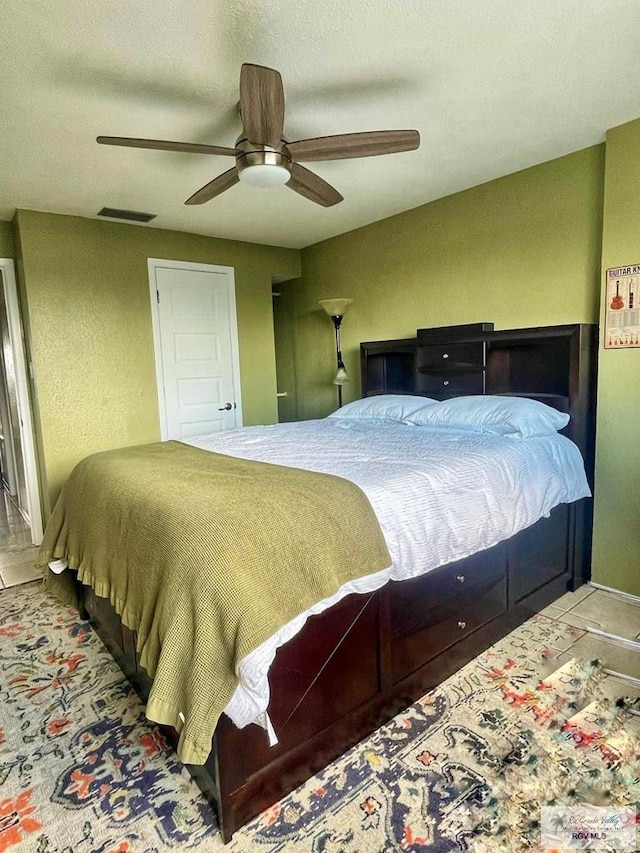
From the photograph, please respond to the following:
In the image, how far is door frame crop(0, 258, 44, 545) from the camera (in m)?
3.71

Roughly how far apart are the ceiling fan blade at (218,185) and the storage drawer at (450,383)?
78.1 inches

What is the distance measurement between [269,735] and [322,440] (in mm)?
1689

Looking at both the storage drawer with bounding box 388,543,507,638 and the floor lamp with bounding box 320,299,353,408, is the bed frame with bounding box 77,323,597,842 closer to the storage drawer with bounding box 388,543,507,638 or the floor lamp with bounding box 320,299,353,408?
the storage drawer with bounding box 388,543,507,638

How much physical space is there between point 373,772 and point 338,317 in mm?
3503

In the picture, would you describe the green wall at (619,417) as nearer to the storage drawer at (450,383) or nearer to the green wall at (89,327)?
the storage drawer at (450,383)

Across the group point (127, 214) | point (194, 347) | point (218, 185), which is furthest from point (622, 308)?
point (127, 214)

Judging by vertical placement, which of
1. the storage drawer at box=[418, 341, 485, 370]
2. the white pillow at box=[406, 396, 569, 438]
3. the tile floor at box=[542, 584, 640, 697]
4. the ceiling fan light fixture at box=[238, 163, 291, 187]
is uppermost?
the ceiling fan light fixture at box=[238, 163, 291, 187]

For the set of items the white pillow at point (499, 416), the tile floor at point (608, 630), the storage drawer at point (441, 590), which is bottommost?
the tile floor at point (608, 630)

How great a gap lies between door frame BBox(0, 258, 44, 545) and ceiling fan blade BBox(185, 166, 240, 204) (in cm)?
210

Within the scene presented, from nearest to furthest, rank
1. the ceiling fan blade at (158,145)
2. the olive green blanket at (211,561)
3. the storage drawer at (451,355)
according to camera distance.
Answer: the olive green blanket at (211,561) → the ceiling fan blade at (158,145) → the storage drawer at (451,355)

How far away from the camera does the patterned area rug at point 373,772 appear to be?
4.59 ft

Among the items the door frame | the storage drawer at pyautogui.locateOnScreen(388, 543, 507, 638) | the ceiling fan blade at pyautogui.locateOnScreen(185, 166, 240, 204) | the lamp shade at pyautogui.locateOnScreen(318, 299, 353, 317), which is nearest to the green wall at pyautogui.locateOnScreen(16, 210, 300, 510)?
the door frame

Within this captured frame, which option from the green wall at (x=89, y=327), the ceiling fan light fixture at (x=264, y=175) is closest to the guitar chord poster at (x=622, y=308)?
the ceiling fan light fixture at (x=264, y=175)

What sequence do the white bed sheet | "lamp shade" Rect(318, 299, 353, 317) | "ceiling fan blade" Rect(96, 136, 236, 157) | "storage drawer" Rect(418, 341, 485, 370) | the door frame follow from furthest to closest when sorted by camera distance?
"lamp shade" Rect(318, 299, 353, 317) < the door frame < "storage drawer" Rect(418, 341, 485, 370) < "ceiling fan blade" Rect(96, 136, 236, 157) < the white bed sheet
